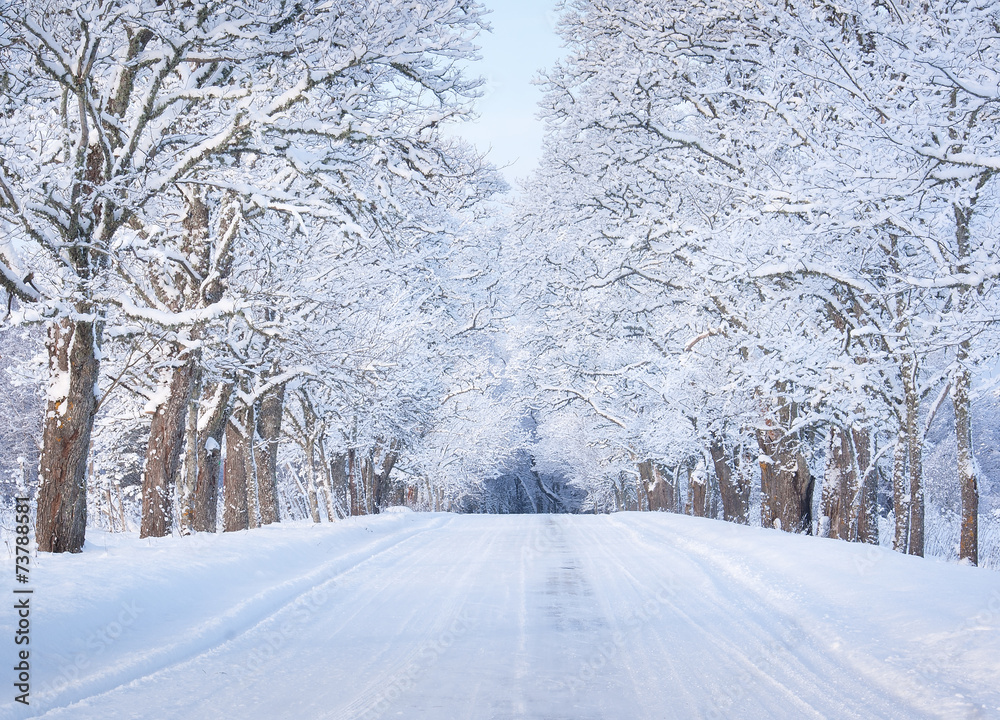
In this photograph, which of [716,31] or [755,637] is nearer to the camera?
[755,637]

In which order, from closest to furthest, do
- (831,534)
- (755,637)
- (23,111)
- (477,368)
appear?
(755,637), (23,111), (831,534), (477,368)

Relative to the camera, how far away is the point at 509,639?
5863 millimetres

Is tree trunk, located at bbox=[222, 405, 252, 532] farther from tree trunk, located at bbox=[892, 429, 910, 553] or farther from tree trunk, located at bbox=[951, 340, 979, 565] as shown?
tree trunk, located at bbox=[951, 340, 979, 565]

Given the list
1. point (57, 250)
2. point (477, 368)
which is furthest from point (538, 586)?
point (477, 368)

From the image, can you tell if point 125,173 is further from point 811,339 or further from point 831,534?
point 831,534

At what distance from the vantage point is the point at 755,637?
5836 millimetres

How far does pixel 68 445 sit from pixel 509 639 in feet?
19.2

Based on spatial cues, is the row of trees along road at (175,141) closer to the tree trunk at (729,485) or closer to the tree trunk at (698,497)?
the tree trunk at (729,485)

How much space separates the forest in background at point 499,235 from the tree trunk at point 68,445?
0.04m

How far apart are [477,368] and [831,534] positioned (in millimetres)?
14189

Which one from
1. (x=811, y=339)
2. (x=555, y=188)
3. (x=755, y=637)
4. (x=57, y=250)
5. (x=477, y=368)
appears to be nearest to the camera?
(x=755, y=637)

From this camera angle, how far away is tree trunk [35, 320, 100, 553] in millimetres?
8367

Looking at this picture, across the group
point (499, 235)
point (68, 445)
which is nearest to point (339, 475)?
point (499, 235)

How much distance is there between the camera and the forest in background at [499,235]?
26.1 ft
